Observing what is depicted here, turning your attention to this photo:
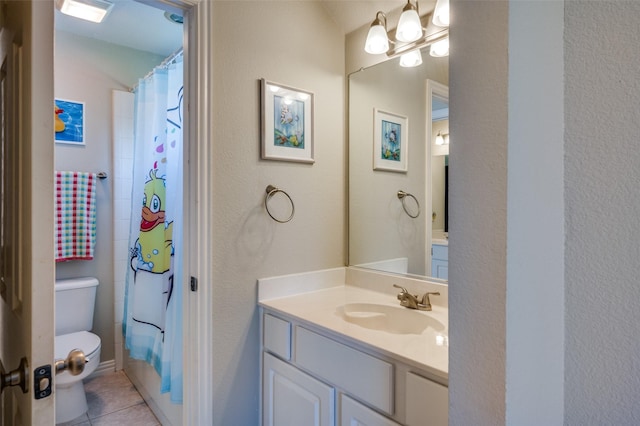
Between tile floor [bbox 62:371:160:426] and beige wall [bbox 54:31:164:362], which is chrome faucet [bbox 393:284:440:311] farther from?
beige wall [bbox 54:31:164:362]

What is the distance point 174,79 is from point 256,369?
1.49m

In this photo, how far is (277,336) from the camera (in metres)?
1.45

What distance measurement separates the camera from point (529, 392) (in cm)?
62

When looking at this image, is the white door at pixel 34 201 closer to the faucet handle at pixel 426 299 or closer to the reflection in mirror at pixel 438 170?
the faucet handle at pixel 426 299

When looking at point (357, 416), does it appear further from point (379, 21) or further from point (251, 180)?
point (379, 21)

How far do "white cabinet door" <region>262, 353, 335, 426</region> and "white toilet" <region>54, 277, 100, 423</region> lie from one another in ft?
3.77

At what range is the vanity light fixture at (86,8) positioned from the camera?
1.93 metres

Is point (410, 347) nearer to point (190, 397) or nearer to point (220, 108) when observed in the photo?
point (190, 397)

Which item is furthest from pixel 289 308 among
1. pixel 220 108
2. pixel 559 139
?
pixel 559 139

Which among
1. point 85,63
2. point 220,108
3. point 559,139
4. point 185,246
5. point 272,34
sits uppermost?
point 85,63

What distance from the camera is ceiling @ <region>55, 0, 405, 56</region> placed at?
68.8 inches

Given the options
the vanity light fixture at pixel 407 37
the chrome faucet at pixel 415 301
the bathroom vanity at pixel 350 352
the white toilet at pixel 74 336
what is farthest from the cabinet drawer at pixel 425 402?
the white toilet at pixel 74 336

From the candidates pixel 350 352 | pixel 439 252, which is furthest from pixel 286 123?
pixel 350 352

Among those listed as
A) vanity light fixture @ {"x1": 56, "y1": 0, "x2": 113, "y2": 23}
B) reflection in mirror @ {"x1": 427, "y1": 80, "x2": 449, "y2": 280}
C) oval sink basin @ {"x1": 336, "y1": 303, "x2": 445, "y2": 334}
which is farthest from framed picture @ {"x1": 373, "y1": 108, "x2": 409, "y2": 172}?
vanity light fixture @ {"x1": 56, "y1": 0, "x2": 113, "y2": 23}
